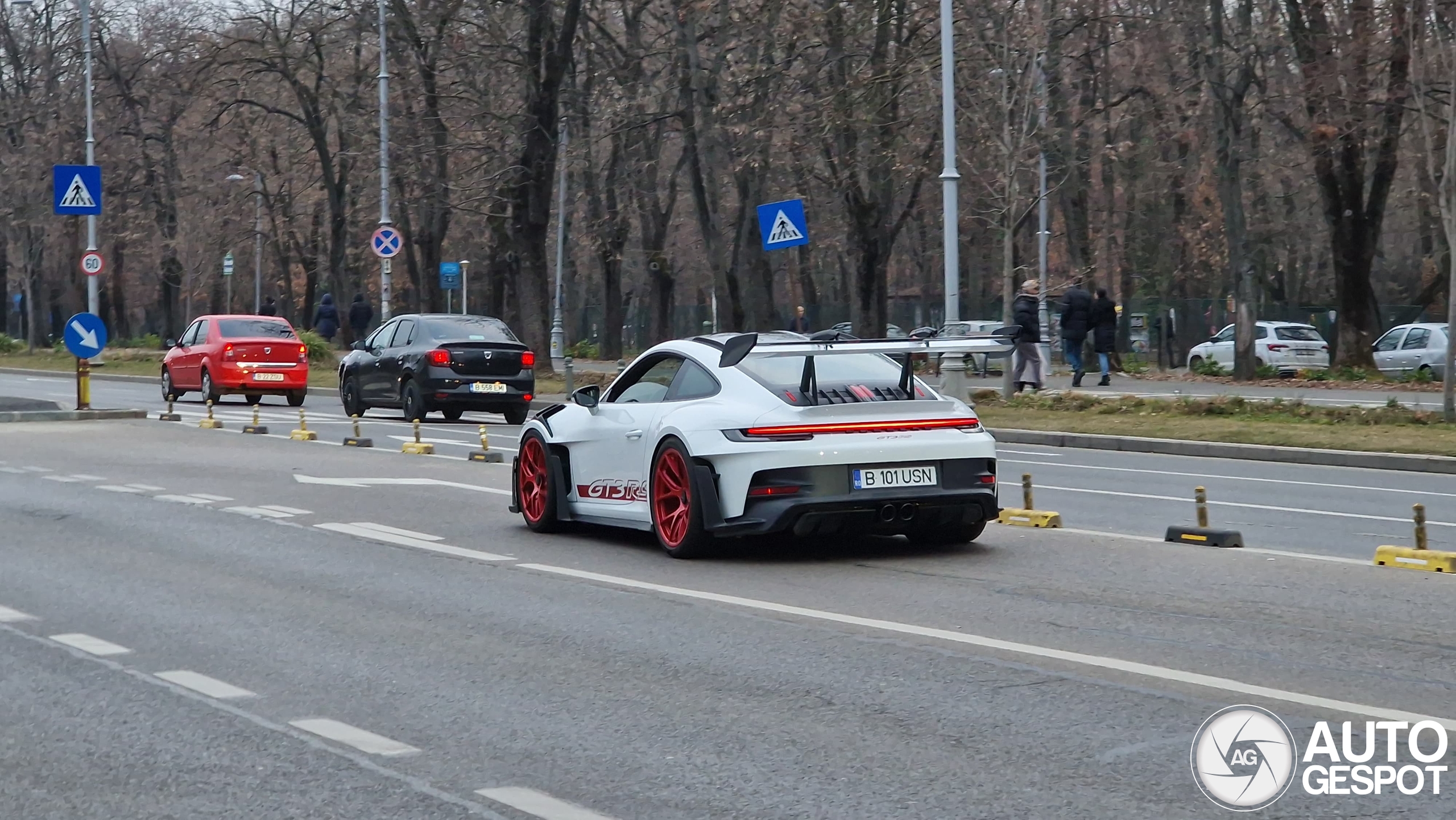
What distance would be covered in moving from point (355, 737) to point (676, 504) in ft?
16.3

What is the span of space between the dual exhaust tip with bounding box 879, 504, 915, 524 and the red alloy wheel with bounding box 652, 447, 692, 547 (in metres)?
1.13

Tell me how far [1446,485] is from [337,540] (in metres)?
10.6

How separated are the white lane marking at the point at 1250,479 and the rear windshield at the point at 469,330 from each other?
9570 mm

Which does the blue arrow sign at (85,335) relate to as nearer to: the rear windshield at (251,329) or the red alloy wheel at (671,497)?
the rear windshield at (251,329)

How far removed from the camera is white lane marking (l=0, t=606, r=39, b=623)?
30.6 ft

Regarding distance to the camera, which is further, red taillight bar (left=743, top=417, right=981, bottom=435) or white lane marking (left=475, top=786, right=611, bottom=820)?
red taillight bar (left=743, top=417, right=981, bottom=435)

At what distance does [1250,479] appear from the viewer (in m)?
18.3

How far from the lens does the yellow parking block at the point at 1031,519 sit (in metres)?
13.1

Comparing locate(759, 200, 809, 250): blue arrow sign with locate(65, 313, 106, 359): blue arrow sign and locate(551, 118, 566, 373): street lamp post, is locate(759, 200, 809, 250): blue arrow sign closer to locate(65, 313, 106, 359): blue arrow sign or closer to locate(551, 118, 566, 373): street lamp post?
locate(65, 313, 106, 359): blue arrow sign

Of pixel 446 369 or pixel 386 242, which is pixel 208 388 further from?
pixel 446 369

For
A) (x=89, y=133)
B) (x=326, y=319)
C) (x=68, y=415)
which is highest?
(x=89, y=133)

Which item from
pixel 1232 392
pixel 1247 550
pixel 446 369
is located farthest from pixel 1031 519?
pixel 1232 392

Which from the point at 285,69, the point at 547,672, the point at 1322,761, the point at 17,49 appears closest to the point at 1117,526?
the point at 547,672

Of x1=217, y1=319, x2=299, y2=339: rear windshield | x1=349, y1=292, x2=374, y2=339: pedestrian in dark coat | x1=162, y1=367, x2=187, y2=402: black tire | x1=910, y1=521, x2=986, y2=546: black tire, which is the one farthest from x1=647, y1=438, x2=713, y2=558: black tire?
x1=349, y1=292, x2=374, y2=339: pedestrian in dark coat
